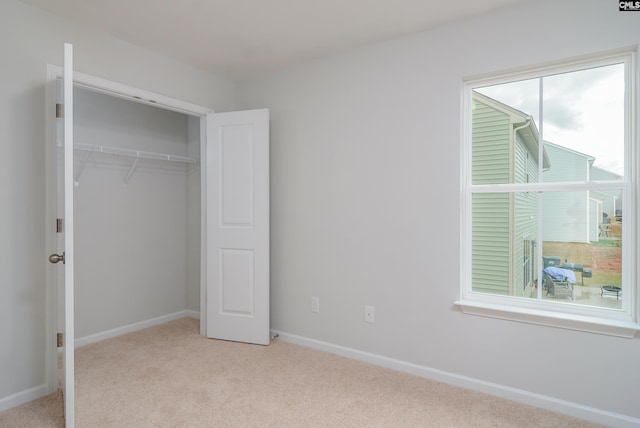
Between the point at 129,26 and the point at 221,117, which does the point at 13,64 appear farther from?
the point at 221,117

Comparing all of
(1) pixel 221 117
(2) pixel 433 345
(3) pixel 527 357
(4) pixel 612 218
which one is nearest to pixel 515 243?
(4) pixel 612 218

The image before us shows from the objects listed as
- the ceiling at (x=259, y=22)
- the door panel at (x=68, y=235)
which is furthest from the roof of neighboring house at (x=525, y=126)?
the door panel at (x=68, y=235)

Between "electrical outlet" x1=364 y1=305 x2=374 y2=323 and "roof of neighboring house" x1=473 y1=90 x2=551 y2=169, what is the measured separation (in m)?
1.59

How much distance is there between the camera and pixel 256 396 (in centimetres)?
237

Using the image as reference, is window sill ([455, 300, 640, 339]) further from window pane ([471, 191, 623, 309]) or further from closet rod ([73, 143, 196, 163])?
closet rod ([73, 143, 196, 163])

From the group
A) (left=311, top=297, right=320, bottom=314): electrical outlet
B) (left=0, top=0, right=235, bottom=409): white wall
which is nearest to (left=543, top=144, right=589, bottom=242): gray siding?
(left=311, top=297, right=320, bottom=314): electrical outlet

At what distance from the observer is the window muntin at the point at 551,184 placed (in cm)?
215

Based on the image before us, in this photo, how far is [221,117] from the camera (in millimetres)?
3414

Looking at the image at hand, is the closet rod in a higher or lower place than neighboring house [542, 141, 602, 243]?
higher

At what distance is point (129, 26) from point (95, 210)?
5.54 ft

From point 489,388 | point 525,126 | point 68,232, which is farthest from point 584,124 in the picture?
point 68,232

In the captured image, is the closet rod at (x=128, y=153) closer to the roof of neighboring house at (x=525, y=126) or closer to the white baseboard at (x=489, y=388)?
the white baseboard at (x=489, y=388)

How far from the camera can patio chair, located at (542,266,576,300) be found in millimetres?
2289
